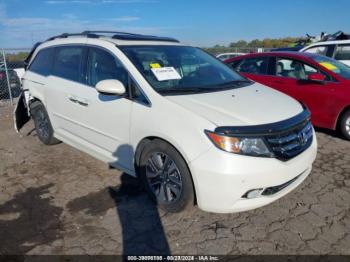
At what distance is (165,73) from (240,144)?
130cm

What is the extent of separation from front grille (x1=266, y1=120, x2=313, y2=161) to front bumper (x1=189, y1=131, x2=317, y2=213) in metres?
0.07

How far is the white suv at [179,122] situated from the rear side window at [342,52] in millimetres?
6029

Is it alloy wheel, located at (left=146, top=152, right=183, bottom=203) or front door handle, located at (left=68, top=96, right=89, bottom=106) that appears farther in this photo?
front door handle, located at (left=68, top=96, right=89, bottom=106)

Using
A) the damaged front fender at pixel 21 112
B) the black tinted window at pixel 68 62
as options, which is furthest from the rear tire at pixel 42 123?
the black tinted window at pixel 68 62

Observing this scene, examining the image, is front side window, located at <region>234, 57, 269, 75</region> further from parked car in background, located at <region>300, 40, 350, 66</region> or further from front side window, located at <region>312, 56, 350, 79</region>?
parked car in background, located at <region>300, 40, 350, 66</region>

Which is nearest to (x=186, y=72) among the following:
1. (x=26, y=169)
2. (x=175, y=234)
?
(x=175, y=234)

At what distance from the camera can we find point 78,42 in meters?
4.35

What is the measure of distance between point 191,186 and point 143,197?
934 mm

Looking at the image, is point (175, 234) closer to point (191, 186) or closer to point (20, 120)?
point (191, 186)

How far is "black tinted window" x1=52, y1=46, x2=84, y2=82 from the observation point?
425cm

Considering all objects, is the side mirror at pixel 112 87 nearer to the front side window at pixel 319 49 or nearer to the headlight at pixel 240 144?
the headlight at pixel 240 144

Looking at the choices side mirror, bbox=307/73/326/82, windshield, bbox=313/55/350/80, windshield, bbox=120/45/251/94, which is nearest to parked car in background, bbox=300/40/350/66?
windshield, bbox=313/55/350/80

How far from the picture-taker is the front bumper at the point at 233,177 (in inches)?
107

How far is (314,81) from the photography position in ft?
18.6
